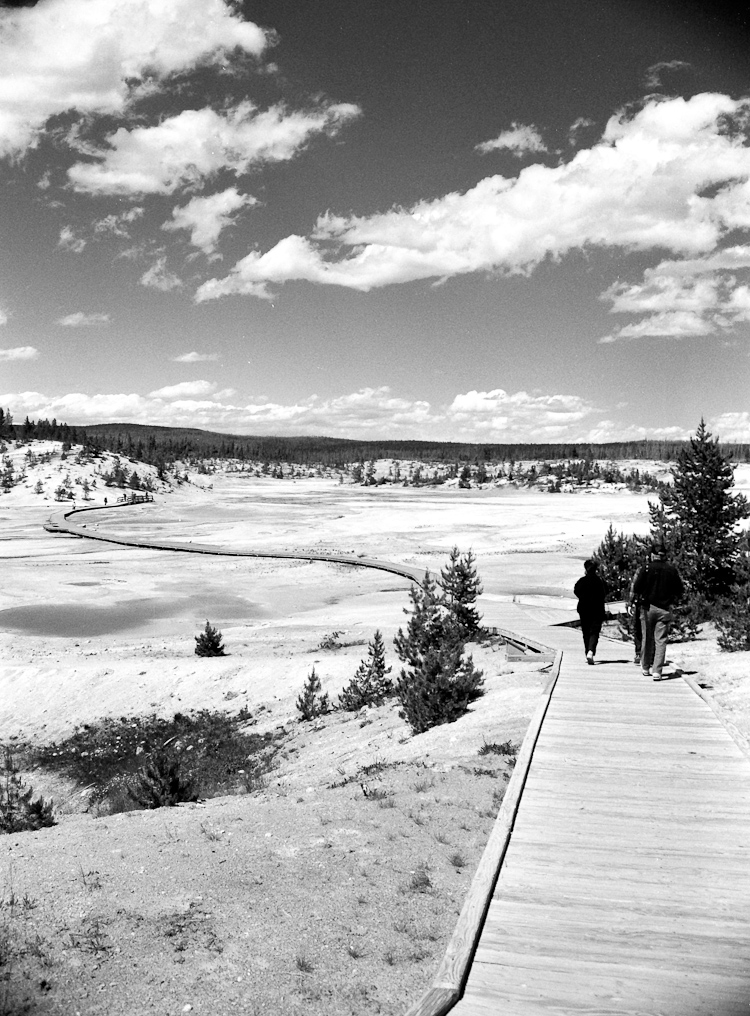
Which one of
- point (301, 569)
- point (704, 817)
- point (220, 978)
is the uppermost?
point (704, 817)

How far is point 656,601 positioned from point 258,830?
24.4 feet

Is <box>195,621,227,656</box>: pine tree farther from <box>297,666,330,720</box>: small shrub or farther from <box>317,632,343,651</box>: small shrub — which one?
<box>297,666,330,720</box>: small shrub

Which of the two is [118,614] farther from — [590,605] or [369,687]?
[590,605]

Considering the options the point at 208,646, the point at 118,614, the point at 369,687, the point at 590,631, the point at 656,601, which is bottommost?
the point at 118,614

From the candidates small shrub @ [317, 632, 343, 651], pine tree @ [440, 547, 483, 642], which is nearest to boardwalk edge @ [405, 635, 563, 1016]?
pine tree @ [440, 547, 483, 642]

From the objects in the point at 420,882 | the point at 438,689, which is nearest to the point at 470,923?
the point at 420,882

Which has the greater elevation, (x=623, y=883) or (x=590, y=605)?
(x=590, y=605)

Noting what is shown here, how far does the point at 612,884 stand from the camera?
5387mm

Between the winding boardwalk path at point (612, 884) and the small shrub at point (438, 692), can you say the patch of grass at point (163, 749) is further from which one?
the winding boardwalk path at point (612, 884)

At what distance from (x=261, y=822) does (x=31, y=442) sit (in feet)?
438

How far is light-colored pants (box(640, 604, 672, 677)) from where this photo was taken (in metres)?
11.9

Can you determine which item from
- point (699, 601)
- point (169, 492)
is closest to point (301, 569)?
point (699, 601)

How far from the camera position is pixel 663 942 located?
4648 mm

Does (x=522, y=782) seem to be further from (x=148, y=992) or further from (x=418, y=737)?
(x=418, y=737)
